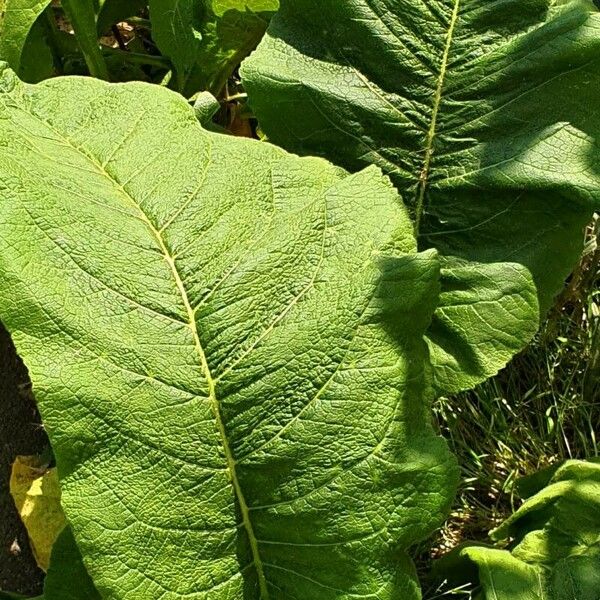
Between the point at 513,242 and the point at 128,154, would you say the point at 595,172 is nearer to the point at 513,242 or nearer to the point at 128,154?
the point at 513,242

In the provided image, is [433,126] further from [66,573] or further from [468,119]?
[66,573]

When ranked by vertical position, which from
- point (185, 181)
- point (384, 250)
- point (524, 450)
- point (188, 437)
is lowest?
point (524, 450)

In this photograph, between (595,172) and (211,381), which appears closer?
(211,381)

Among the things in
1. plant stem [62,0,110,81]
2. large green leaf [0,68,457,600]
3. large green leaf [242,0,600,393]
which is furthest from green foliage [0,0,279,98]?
large green leaf [0,68,457,600]

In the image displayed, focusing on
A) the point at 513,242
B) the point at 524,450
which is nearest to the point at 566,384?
A: the point at 524,450

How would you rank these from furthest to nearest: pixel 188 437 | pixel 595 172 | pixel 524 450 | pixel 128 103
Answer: pixel 524 450
pixel 595 172
pixel 128 103
pixel 188 437

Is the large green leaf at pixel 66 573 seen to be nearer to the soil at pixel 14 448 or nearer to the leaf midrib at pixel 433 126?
the soil at pixel 14 448

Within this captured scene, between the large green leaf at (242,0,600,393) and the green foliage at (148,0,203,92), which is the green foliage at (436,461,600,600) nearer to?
the large green leaf at (242,0,600,393)
